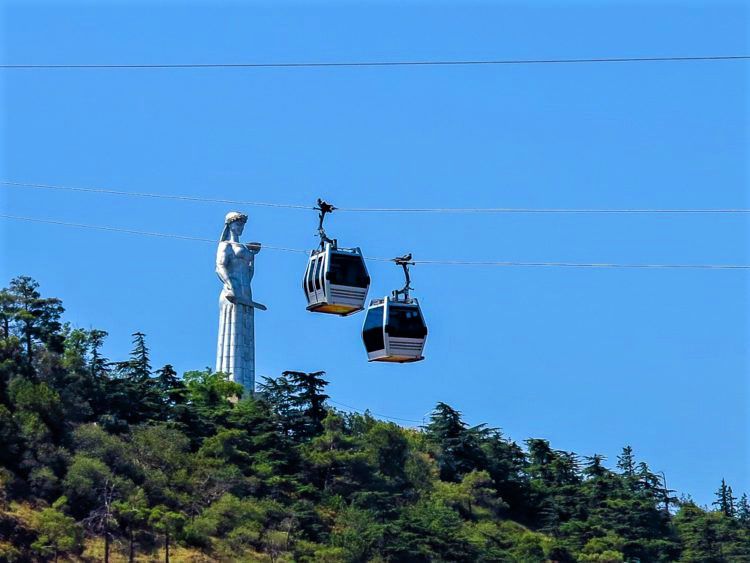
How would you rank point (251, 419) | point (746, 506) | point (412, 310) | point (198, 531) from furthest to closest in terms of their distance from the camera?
point (746, 506) → point (251, 419) → point (198, 531) → point (412, 310)

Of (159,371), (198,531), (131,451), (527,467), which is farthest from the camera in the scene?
(527,467)

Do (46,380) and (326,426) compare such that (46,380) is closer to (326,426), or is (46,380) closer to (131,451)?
(131,451)

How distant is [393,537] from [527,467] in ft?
82.6

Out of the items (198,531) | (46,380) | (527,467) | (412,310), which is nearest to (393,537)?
(198,531)

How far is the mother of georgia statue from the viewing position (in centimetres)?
8569

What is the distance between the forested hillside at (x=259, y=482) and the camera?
70.9 m

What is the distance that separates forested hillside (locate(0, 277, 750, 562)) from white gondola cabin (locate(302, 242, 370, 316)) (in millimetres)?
26178

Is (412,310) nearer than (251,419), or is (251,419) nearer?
(412,310)

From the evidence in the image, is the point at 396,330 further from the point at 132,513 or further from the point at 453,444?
the point at 453,444

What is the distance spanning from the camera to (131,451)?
76.6 metres

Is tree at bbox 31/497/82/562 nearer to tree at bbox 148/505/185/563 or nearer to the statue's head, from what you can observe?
tree at bbox 148/505/185/563

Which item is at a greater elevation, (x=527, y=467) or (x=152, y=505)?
(x=527, y=467)

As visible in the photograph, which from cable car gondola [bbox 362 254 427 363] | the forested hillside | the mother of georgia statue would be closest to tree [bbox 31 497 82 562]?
the forested hillside

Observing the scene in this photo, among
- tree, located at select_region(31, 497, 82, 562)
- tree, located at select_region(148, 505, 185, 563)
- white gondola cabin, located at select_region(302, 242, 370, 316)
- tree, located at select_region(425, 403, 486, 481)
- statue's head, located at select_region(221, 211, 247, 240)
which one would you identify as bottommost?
tree, located at select_region(31, 497, 82, 562)
